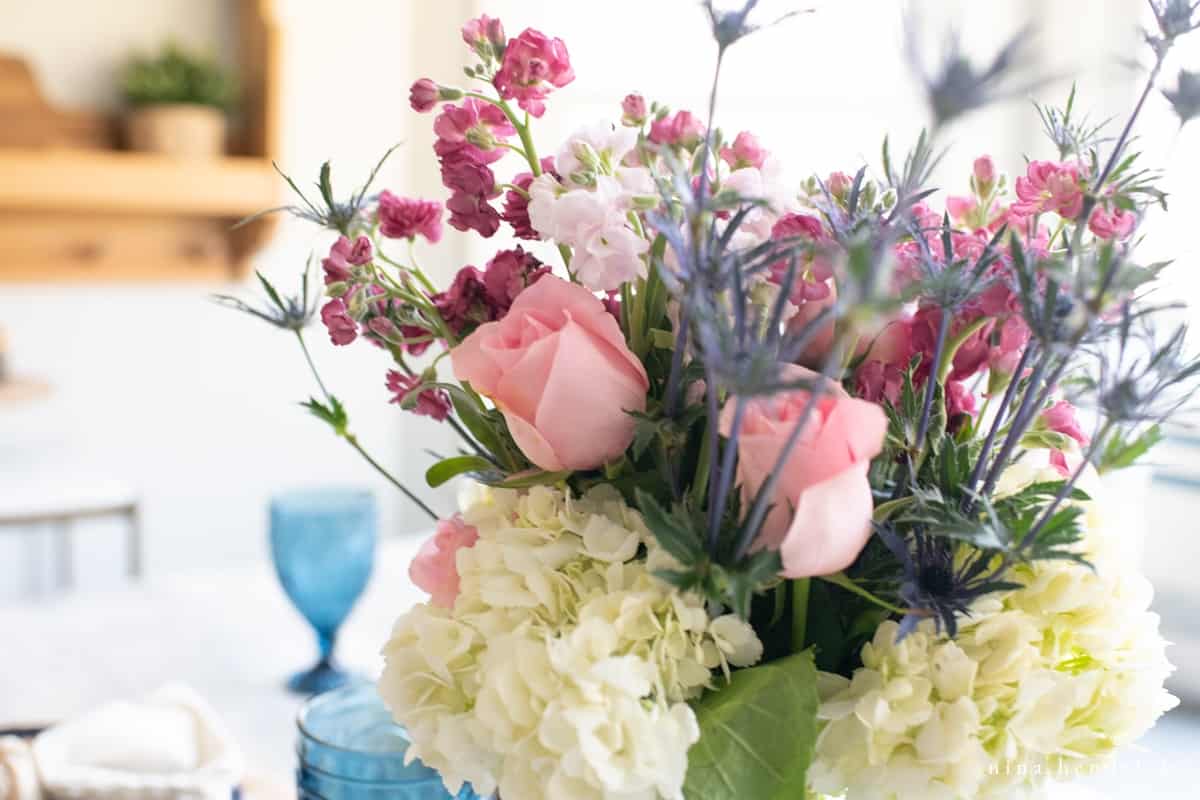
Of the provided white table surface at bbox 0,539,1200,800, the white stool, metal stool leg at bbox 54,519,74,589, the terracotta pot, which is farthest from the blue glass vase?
metal stool leg at bbox 54,519,74,589

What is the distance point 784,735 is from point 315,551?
707 mm

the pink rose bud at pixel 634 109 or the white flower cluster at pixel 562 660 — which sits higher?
the pink rose bud at pixel 634 109

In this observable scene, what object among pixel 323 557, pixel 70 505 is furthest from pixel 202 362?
pixel 323 557

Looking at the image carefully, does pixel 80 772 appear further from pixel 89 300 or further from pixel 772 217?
pixel 89 300

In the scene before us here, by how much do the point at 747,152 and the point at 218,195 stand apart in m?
2.13

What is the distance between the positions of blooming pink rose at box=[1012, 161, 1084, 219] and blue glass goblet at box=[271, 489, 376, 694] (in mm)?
724

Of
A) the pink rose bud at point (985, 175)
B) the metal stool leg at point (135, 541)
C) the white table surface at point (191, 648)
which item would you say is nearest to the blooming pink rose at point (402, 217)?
the pink rose bud at point (985, 175)

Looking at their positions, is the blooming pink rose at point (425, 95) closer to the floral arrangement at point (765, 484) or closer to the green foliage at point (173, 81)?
the floral arrangement at point (765, 484)

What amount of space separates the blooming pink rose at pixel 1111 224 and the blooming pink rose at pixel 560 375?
18 cm

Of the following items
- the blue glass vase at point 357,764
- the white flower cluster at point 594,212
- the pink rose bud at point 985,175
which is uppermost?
the pink rose bud at point 985,175

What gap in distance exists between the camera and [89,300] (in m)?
2.48

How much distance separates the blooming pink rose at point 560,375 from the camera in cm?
44

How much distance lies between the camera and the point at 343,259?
509 millimetres

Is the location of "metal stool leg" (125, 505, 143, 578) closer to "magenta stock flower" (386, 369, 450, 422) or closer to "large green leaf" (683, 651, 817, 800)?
"magenta stock flower" (386, 369, 450, 422)
